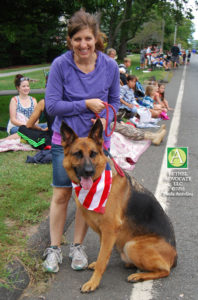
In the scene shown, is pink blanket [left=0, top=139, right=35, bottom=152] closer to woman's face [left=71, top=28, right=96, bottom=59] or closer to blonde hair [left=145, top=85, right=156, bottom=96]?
woman's face [left=71, top=28, right=96, bottom=59]

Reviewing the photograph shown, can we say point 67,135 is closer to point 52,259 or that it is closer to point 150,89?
point 52,259

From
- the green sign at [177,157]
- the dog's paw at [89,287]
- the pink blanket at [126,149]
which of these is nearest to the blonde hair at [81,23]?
the dog's paw at [89,287]

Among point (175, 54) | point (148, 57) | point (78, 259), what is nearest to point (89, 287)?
point (78, 259)

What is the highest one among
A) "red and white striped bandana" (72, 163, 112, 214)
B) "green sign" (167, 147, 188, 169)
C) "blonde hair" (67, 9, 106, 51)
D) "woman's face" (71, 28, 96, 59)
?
"blonde hair" (67, 9, 106, 51)

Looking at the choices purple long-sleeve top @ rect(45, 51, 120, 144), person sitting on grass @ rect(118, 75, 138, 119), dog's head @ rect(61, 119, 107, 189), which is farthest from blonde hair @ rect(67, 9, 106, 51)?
person sitting on grass @ rect(118, 75, 138, 119)

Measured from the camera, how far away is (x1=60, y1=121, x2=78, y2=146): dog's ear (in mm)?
2830

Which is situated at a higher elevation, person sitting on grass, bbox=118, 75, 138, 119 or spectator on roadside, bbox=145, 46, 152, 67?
spectator on roadside, bbox=145, 46, 152, 67

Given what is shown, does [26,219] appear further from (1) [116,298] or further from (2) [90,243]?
(1) [116,298]

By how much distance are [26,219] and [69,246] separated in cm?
63

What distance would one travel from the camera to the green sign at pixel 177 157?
663 cm

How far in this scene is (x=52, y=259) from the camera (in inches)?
128

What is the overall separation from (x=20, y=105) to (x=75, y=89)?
5.05 meters

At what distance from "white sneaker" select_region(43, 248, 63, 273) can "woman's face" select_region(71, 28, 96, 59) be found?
1900 mm

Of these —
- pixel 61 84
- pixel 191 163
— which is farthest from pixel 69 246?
pixel 191 163
